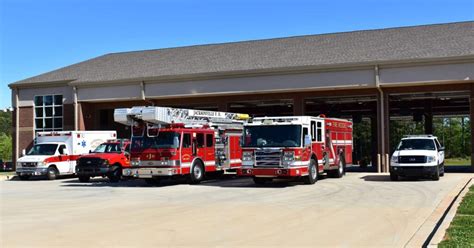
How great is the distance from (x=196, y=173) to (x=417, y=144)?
926 cm

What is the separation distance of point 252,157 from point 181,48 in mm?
23433

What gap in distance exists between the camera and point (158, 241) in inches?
368

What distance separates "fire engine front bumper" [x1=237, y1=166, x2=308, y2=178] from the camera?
1983cm

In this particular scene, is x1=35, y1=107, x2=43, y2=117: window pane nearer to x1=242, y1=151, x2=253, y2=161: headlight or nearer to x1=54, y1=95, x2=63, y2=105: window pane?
x1=54, y1=95, x2=63, y2=105: window pane

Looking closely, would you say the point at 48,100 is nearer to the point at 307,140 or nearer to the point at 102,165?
the point at 102,165

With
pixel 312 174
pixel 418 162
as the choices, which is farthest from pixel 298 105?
pixel 312 174

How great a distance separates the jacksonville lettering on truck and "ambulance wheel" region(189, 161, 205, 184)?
9485 mm

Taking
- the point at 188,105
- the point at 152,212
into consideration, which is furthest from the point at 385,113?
the point at 152,212

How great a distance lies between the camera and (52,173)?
28375 millimetres

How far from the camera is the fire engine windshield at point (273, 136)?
66.2 ft

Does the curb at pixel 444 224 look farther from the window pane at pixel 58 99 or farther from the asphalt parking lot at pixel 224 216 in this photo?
the window pane at pixel 58 99

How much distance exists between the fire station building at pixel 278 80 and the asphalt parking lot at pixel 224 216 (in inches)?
370

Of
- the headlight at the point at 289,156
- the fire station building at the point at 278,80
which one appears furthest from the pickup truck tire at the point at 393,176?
the fire station building at the point at 278,80

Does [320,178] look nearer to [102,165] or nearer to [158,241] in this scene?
[102,165]
